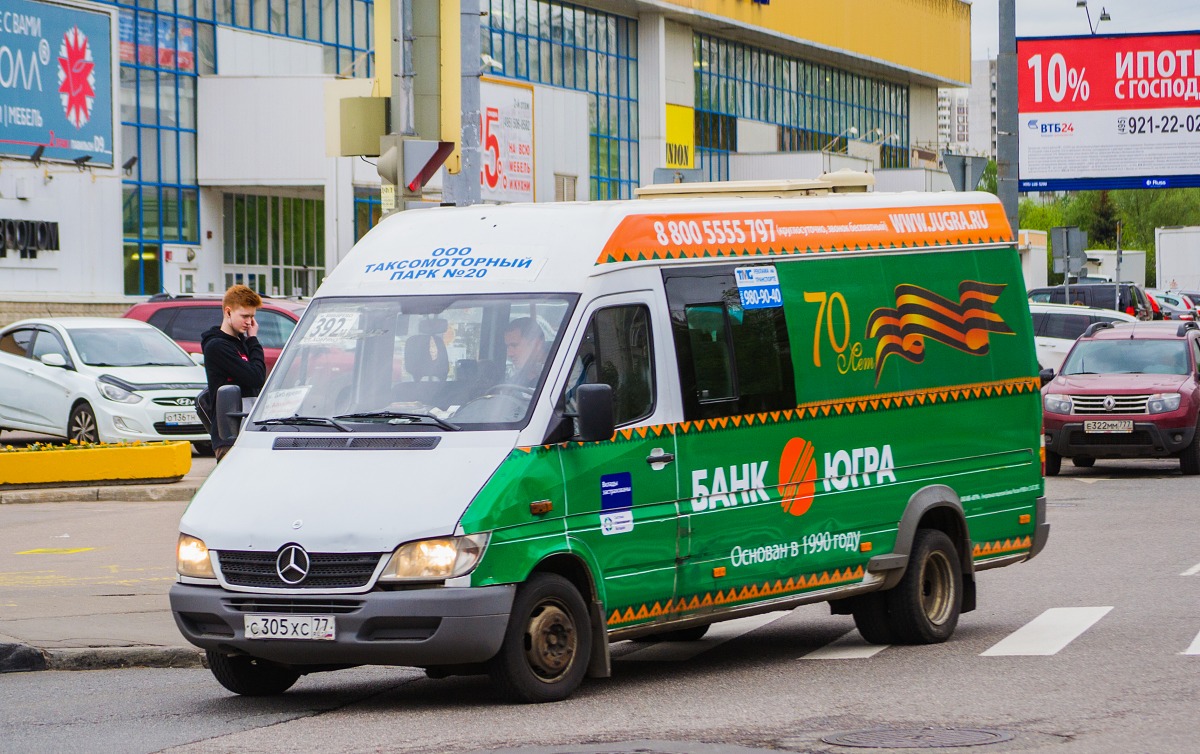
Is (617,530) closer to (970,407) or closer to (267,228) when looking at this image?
(970,407)

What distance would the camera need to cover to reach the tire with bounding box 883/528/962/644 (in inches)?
436

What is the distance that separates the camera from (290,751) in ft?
25.9

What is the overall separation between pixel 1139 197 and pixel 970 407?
11969 cm

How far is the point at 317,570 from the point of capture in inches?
337

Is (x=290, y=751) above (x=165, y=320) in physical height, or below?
below

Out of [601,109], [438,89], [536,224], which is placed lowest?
[536,224]

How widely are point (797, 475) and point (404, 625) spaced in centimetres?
273

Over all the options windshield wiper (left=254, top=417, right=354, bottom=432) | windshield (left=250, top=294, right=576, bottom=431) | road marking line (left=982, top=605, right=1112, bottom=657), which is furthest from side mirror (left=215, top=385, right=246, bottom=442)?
road marking line (left=982, top=605, right=1112, bottom=657)

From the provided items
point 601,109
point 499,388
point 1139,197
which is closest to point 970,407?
point 499,388

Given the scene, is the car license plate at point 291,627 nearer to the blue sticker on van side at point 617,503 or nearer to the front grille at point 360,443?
the front grille at point 360,443

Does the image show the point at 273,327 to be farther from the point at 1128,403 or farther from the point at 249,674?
the point at 249,674

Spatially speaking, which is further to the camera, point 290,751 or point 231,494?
point 231,494

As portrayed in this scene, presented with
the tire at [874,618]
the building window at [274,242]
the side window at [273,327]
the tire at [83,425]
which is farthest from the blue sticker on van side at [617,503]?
the building window at [274,242]

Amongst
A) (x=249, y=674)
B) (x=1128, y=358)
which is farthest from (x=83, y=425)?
(x=249, y=674)
